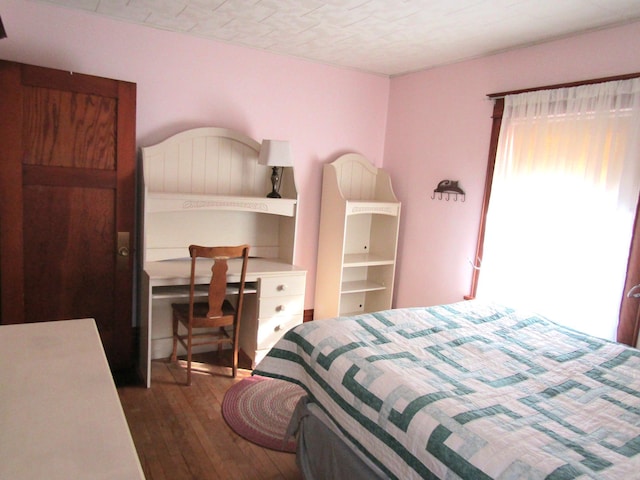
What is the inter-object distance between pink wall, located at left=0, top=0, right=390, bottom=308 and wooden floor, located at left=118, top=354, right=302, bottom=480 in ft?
4.77

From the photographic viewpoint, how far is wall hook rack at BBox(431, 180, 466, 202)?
3.41 m

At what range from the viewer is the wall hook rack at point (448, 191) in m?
3.41

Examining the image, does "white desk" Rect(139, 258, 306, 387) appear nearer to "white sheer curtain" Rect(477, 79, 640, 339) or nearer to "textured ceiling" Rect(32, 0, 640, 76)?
"white sheer curtain" Rect(477, 79, 640, 339)

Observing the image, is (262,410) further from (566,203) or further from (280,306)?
(566,203)

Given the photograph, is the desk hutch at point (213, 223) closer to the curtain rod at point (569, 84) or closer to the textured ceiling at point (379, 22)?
the textured ceiling at point (379, 22)

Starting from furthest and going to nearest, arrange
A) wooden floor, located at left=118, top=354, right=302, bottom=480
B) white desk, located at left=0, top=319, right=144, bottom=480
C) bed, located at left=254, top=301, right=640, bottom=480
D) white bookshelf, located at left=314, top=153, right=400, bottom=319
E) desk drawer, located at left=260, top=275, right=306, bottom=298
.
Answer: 1. white bookshelf, located at left=314, top=153, right=400, bottom=319
2. desk drawer, located at left=260, top=275, right=306, bottom=298
3. wooden floor, located at left=118, top=354, right=302, bottom=480
4. bed, located at left=254, top=301, right=640, bottom=480
5. white desk, located at left=0, top=319, right=144, bottom=480

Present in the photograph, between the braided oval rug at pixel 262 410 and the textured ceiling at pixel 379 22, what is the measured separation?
2354 mm

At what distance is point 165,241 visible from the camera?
3230 mm

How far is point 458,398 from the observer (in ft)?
5.15

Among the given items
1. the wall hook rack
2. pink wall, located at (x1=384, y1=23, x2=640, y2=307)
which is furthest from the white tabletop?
the wall hook rack

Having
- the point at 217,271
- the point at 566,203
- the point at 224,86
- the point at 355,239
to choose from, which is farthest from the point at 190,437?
the point at 566,203

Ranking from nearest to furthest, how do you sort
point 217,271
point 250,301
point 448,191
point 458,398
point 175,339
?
point 458,398
point 217,271
point 175,339
point 250,301
point 448,191

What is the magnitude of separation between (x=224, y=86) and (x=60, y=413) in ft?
9.40

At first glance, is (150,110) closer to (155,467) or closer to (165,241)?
(165,241)
